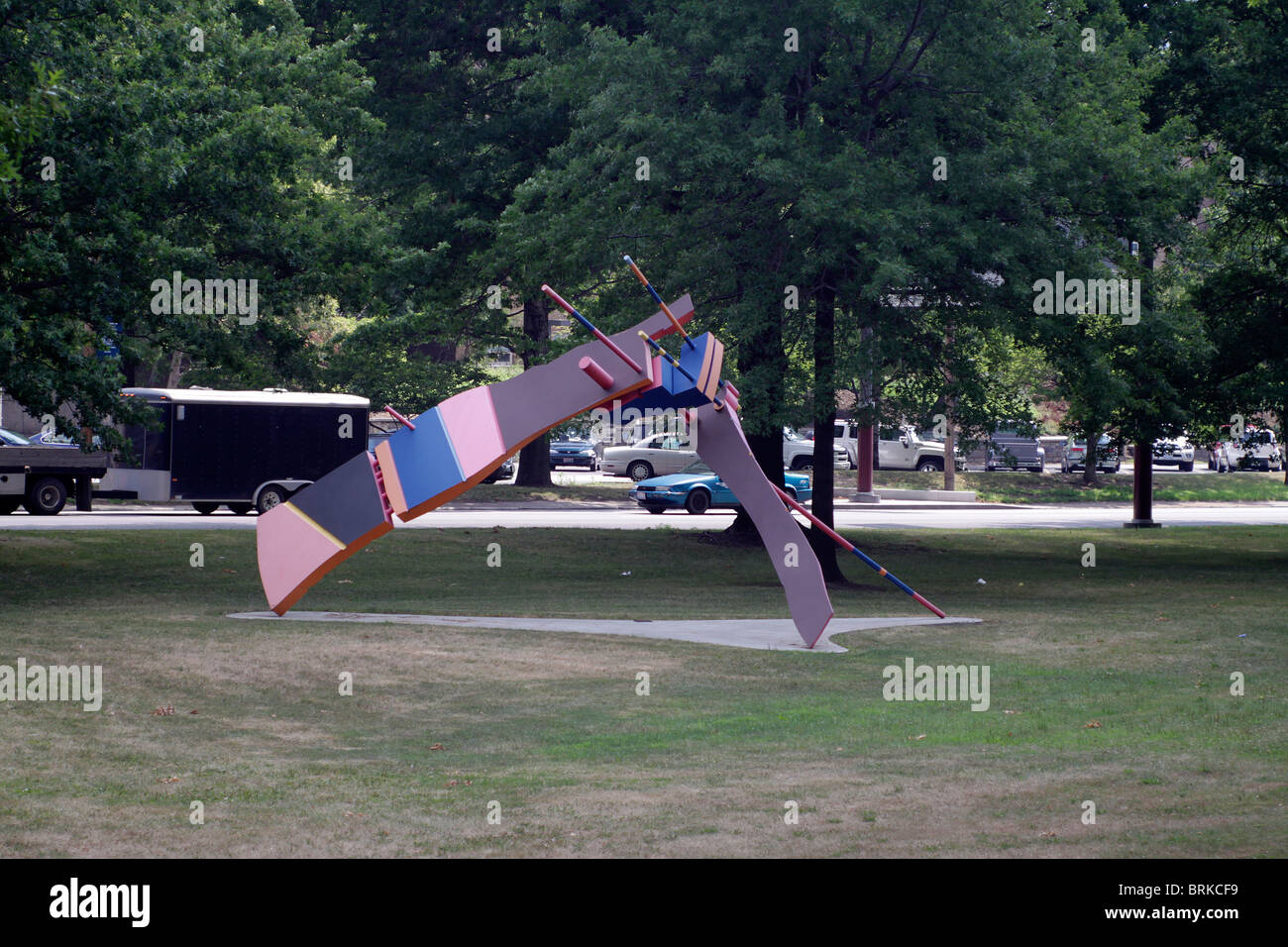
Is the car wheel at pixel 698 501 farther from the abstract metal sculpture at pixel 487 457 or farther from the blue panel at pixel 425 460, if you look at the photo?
the blue panel at pixel 425 460

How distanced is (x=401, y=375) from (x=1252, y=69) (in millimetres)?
23601

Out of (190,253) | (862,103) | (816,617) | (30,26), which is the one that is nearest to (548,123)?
(862,103)

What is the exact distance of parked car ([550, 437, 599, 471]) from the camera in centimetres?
5950

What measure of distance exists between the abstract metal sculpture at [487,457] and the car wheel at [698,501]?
21.6 meters

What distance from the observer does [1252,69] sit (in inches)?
1006

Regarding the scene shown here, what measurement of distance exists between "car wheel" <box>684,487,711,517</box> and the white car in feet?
35.0

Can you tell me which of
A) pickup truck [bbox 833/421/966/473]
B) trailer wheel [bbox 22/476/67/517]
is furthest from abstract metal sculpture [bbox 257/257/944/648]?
pickup truck [bbox 833/421/966/473]

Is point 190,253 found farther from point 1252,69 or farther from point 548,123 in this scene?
point 1252,69

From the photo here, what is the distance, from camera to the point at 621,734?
34.1 ft

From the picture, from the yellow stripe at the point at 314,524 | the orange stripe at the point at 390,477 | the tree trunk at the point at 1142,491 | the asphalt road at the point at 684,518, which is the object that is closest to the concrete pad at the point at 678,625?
the yellow stripe at the point at 314,524

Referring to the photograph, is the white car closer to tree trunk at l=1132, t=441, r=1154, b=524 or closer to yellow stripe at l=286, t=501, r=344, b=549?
tree trunk at l=1132, t=441, r=1154, b=524
